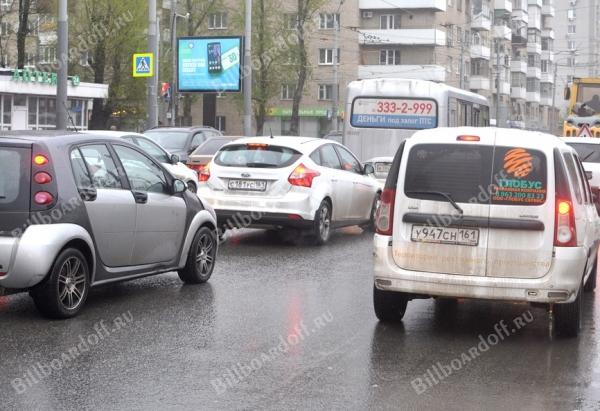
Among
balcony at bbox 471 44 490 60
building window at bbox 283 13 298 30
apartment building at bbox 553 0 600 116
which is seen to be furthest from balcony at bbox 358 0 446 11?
apartment building at bbox 553 0 600 116

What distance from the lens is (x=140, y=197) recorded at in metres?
8.89

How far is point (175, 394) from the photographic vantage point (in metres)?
5.76

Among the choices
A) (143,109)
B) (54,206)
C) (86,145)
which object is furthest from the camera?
(143,109)

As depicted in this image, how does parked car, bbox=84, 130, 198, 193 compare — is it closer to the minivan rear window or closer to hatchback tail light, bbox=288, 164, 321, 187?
hatchback tail light, bbox=288, 164, 321, 187

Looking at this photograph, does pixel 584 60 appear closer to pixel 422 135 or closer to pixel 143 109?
pixel 143 109

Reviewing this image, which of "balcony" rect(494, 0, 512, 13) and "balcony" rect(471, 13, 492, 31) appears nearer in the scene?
"balcony" rect(471, 13, 492, 31)

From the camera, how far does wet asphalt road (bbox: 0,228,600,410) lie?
5.75 m

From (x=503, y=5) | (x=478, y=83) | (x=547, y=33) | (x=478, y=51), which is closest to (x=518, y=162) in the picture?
(x=478, y=83)

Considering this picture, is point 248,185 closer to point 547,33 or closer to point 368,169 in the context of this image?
point 368,169

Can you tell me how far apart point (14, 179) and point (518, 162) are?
3.96 metres

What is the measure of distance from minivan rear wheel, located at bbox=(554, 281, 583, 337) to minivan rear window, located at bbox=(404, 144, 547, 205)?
0.84m

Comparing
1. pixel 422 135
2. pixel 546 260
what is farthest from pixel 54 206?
pixel 546 260

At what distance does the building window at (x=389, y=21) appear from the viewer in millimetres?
76062

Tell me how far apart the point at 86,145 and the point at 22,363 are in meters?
2.51
